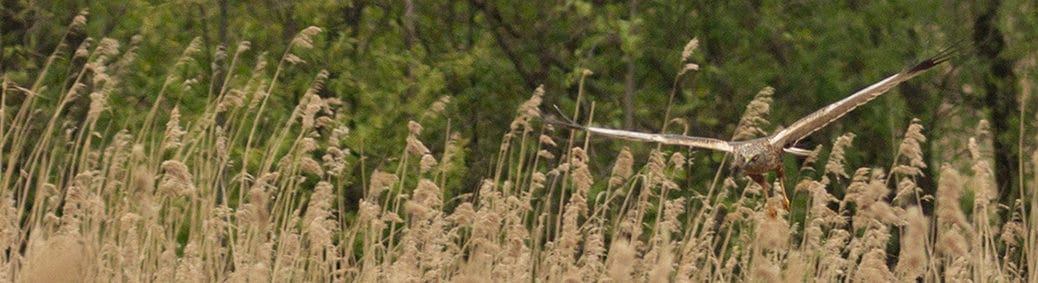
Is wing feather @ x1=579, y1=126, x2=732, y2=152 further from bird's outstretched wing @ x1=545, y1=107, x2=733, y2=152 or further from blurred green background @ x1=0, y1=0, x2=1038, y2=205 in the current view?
blurred green background @ x1=0, y1=0, x2=1038, y2=205

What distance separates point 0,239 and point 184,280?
64cm

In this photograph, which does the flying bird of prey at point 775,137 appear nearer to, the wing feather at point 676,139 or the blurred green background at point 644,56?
the wing feather at point 676,139

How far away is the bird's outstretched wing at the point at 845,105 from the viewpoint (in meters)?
5.37

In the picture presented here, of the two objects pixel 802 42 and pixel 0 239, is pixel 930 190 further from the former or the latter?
pixel 0 239

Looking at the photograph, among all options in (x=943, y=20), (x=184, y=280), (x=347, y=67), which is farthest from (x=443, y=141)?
(x=184, y=280)

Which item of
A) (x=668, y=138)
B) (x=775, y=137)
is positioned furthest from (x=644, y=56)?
(x=668, y=138)

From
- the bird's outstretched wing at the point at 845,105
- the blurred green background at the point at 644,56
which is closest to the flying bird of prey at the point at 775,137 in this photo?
the bird's outstretched wing at the point at 845,105

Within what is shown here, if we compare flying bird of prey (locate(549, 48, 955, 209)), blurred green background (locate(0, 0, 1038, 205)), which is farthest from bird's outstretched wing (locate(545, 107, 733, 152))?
blurred green background (locate(0, 0, 1038, 205))

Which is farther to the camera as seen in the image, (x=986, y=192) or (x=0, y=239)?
(x=0, y=239)

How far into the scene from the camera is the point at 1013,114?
900cm

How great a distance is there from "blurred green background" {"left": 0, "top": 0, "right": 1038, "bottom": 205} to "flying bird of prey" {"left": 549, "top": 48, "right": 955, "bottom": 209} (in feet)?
9.40

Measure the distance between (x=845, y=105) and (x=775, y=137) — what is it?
13.1 inches

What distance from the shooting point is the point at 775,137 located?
5.65m

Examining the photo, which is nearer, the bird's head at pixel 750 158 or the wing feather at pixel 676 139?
the wing feather at pixel 676 139
